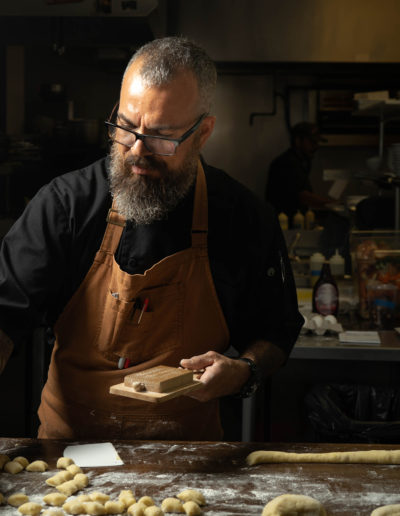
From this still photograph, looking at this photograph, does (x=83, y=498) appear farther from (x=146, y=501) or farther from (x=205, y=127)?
(x=205, y=127)

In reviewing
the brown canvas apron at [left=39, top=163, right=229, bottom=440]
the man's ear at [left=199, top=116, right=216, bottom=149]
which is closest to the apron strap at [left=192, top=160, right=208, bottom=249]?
the brown canvas apron at [left=39, top=163, right=229, bottom=440]

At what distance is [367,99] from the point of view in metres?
4.43

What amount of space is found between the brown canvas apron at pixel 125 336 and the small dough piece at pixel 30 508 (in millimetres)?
480

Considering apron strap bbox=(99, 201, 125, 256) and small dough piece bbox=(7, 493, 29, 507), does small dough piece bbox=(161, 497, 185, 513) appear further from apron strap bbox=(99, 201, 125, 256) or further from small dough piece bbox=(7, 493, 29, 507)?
apron strap bbox=(99, 201, 125, 256)

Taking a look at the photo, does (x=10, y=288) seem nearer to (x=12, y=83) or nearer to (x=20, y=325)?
(x=20, y=325)

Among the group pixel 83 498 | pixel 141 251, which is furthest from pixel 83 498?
pixel 141 251

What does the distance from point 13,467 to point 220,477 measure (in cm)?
46

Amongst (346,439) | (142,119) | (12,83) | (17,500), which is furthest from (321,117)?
(17,500)

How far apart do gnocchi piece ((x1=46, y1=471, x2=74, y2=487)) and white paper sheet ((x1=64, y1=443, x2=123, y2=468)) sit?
9cm

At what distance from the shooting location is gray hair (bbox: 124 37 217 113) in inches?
66.6

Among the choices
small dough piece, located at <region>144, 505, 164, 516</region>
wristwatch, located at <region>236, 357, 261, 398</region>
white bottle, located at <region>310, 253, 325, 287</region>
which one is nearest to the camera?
small dough piece, located at <region>144, 505, 164, 516</region>

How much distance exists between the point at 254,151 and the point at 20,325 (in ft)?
20.9

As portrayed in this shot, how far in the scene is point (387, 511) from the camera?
1.36m

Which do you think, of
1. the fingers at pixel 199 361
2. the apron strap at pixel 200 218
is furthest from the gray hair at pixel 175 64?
the fingers at pixel 199 361
